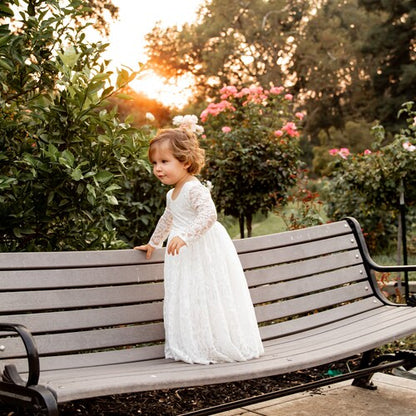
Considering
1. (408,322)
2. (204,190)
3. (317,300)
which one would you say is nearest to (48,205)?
(204,190)

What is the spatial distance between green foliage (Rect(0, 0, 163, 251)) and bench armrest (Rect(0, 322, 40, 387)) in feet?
2.89

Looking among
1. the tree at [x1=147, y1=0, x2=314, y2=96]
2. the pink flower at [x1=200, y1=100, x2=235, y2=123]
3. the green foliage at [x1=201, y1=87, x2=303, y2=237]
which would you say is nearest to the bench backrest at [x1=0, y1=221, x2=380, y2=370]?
the green foliage at [x1=201, y1=87, x2=303, y2=237]

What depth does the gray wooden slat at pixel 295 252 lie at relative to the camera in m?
3.54

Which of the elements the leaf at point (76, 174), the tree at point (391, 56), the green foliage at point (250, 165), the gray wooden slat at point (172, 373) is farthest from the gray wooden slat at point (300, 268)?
the tree at point (391, 56)

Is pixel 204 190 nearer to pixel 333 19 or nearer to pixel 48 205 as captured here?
pixel 48 205

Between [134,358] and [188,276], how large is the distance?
44 centimetres

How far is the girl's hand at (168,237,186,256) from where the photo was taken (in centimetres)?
284

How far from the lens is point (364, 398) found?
12.1ft

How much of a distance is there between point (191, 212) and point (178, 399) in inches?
53.7

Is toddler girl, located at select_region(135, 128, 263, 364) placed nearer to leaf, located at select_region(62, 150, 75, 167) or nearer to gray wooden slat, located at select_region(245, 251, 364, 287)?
leaf, located at select_region(62, 150, 75, 167)

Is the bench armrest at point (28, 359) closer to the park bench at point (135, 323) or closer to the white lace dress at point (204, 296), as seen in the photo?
the park bench at point (135, 323)

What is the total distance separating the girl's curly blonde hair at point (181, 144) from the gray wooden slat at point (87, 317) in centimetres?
71

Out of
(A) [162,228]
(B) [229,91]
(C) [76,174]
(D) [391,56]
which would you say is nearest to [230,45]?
(D) [391,56]

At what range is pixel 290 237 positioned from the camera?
3.81 metres
